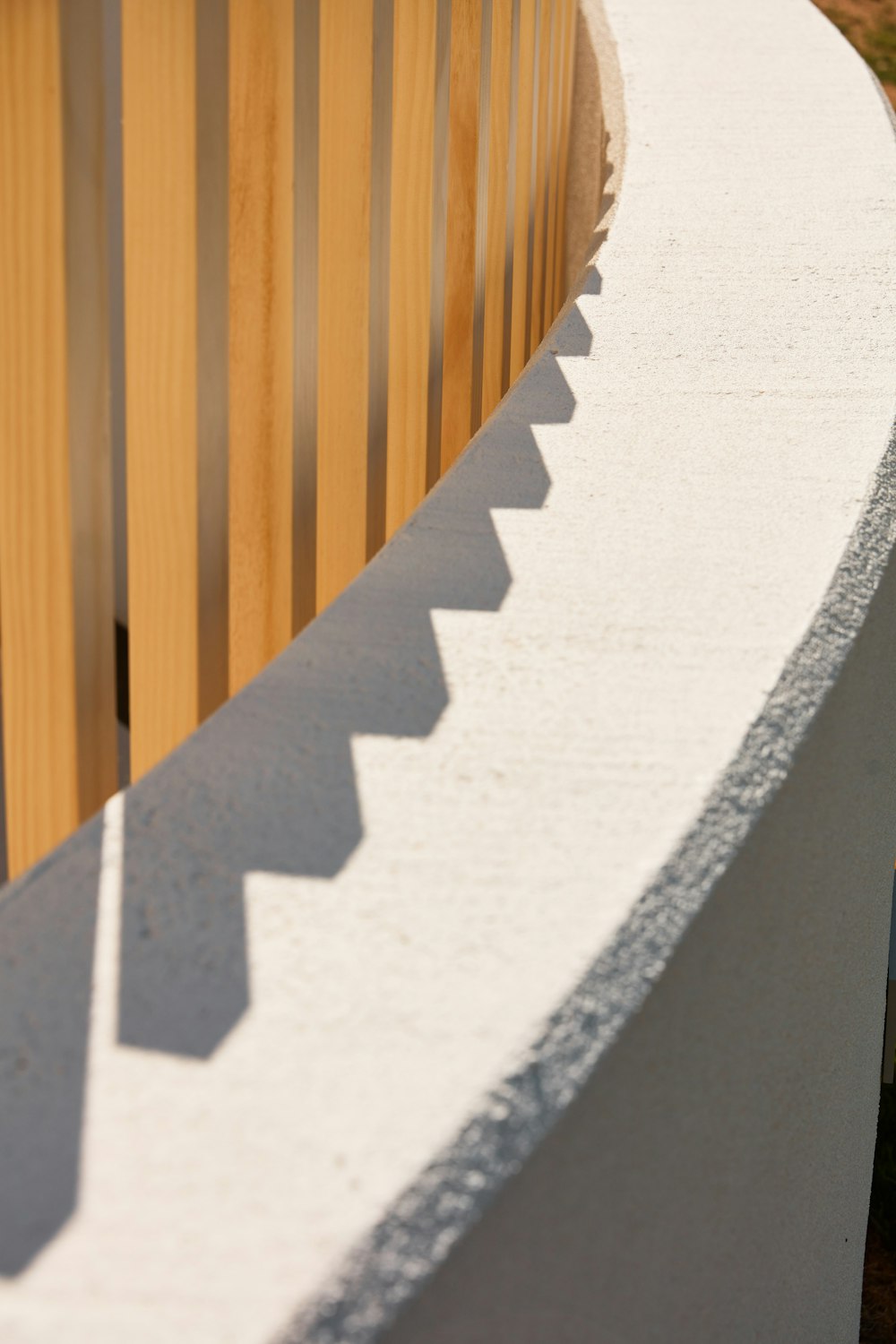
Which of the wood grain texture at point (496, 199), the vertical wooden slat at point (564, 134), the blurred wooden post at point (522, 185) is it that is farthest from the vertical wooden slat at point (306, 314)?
the vertical wooden slat at point (564, 134)

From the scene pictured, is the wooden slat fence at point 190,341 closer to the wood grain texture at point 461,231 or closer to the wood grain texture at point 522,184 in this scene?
the wood grain texture at point 461,231

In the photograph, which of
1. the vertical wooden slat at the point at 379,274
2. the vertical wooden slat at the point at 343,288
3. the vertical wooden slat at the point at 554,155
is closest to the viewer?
the vertical wooden slat at the point at 343,288

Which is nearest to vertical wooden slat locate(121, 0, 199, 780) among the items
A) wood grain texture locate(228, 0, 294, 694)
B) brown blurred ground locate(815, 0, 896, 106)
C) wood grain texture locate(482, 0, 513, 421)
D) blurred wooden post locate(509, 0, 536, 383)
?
wood grain texture locate(228, 0, 294, 694)

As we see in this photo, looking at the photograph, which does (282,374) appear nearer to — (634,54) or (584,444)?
(584,444)

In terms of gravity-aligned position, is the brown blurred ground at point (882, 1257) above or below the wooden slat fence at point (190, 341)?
below

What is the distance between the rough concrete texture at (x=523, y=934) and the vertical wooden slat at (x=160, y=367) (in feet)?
0.79

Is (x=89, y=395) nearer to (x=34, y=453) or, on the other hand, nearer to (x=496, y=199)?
(x=34, y=453)

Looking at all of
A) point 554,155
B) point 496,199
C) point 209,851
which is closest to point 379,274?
point 496,199

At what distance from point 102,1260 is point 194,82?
1.35 meters

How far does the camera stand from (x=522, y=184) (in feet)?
12.7

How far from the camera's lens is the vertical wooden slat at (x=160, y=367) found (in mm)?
1681

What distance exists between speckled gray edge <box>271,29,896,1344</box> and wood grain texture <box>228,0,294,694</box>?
79cm

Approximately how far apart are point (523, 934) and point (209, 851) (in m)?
0.33

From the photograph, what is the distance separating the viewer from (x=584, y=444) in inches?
87.1
